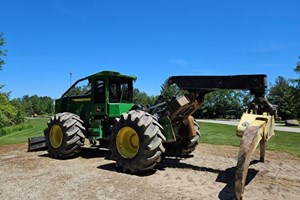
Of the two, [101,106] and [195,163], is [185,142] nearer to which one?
[195,163]

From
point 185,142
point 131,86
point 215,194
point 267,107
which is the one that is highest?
point 131,86

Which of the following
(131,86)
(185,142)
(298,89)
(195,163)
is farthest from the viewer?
(298,89)

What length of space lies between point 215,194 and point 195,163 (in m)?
3.16

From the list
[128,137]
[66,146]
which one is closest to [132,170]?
[128,137]

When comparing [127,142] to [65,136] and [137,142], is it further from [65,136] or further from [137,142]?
[65,136]

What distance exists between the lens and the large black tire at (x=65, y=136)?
9.61m

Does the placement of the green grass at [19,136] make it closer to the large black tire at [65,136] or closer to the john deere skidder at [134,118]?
the john deere skidder at [134,118]

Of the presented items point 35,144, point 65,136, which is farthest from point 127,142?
point 35,144

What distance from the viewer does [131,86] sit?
10.6 metres

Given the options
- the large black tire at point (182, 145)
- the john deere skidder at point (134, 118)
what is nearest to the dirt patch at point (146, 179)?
the large black tire at point (182, 145)

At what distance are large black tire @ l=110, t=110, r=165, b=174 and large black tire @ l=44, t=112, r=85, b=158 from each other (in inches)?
80.4

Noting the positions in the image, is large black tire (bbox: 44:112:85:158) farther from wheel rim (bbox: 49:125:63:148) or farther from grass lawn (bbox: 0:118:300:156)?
grass lawn (bbox: 0:118:300:156)

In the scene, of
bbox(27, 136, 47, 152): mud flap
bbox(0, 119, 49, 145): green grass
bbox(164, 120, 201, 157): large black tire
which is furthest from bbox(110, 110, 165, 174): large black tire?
bbox(0, 119, 49, 145): green grass

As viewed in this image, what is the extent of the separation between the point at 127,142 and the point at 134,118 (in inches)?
32.5
